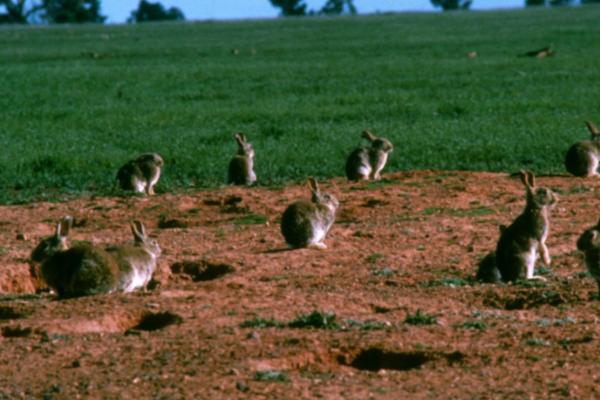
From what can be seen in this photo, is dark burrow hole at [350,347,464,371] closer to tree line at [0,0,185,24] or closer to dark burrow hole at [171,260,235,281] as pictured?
dark burrow hole at [171,260,235,281]

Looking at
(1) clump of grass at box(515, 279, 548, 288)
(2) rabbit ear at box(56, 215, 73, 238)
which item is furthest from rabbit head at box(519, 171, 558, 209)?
(2) rabbit ear at box(56, 215, 73, 238)

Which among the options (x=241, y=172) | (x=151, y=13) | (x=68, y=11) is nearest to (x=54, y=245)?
(x=241, y=172)

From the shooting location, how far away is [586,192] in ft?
52.3

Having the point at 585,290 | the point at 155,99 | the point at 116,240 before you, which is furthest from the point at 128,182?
the point at 155,99

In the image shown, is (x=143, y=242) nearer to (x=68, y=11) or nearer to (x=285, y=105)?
(x=285, y=105)

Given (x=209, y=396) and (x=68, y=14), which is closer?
(x=209, y=396)

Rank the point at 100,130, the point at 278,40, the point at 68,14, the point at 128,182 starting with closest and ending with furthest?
the point at 128,182, the point at 100,130, the point at 278,40, the point at 68,14

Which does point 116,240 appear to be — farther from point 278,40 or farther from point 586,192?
point 278,40

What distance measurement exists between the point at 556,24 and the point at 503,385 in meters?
67.7

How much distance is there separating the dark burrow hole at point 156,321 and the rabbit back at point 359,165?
27.2ft

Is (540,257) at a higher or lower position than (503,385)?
higher

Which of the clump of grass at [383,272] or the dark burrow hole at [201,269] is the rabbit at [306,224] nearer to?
the dark burrow hole at [201,269]

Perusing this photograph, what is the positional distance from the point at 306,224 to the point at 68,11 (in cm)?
9614

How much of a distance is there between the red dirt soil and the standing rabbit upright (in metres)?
0.17
